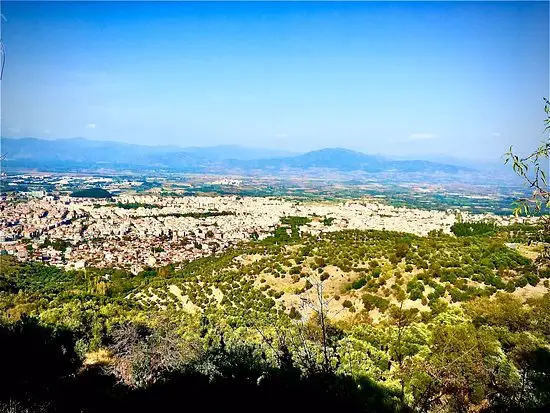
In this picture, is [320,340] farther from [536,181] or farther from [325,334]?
[536,181]

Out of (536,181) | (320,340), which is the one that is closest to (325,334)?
(320,340)

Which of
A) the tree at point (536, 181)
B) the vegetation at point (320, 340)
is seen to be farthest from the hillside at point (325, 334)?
the tree at point (536, 181)

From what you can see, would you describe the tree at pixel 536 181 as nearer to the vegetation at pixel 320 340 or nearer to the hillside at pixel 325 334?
the vegetation at pixel 320 340

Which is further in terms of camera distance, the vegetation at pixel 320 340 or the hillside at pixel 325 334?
the hillside at pixel 325 334

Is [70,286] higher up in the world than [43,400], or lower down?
lower down

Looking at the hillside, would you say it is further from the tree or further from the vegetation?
the tree

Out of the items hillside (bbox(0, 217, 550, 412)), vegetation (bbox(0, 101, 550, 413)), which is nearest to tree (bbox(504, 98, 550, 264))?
vegetation (bbox(0, 101, 550, 413))

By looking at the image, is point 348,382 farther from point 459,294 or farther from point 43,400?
point 459,294

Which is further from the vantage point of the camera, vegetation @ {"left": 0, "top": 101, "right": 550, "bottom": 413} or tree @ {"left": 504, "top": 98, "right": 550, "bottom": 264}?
vegetation @ {"left": 0, "top": 101, "right": 550, "bottom": 413}

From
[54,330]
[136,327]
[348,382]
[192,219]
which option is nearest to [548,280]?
[348,382]

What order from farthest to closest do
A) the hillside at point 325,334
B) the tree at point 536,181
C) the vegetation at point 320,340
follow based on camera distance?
the hillside at point 325,334 < the vegetation at point 320,340 < the tree at point 536,181

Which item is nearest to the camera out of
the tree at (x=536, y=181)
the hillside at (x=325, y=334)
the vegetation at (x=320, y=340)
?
the tree at (x=536, y=181)
